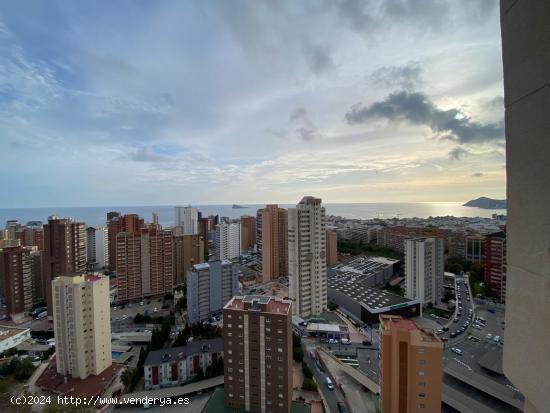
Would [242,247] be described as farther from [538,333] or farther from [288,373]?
[538,333]

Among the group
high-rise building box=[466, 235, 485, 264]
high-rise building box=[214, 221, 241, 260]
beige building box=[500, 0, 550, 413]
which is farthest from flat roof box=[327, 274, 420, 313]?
beige building box=[500, 0, 550, 413]

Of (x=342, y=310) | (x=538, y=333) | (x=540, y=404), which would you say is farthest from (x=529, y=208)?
(x=342, y=310)

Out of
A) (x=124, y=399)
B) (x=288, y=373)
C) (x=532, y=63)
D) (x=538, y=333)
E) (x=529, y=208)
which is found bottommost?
(x=124, y=399)

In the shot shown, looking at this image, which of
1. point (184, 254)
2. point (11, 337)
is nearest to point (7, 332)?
point (11, 337)

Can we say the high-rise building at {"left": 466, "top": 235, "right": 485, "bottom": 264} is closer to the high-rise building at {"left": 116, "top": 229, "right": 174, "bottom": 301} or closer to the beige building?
the high-rise building at {"left": 116, "top": 229, "right": 174, "bottom": 301}

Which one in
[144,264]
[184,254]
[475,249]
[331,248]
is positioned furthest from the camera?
[331,248]

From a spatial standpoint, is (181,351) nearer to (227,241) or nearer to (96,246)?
(227,241)
